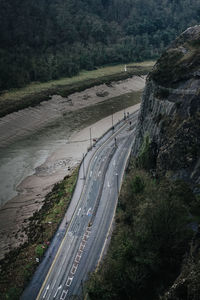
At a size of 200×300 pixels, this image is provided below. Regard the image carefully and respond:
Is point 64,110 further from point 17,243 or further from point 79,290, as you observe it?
point 79,290

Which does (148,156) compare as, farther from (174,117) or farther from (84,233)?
(84,233)

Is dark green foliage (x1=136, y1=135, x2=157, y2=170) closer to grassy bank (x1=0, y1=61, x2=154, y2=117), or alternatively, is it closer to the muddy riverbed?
the muddy riverbed

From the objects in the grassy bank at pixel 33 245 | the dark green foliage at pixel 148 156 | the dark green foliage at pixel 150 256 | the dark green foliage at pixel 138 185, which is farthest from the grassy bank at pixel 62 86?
the dark green foliage at pixel 150 256

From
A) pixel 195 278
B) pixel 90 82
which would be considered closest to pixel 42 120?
pixel 90 82

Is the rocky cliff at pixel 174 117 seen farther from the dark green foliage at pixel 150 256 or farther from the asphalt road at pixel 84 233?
the asphalt road at pixel 84 233

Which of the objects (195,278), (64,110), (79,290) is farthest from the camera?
(64,110)

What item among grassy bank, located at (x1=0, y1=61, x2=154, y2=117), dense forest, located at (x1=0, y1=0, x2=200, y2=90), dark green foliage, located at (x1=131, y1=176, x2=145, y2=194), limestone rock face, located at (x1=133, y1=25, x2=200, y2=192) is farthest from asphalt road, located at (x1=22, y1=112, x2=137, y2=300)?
dense forest, located at (x1=0, y1=0, x2=200, y2=90)

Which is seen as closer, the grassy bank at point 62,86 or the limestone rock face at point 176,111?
the limestone rock face at point 176,111
